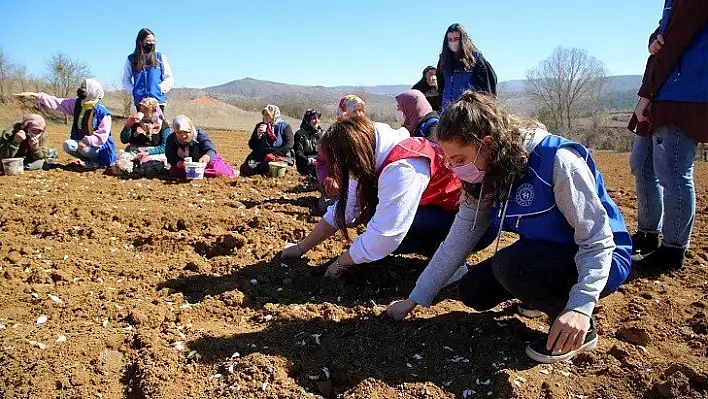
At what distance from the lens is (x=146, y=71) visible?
633cm

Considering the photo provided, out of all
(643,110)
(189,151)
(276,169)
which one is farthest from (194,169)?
(643,110)

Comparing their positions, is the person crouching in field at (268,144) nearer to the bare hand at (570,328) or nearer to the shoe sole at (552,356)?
the shoe sole at (552,356)

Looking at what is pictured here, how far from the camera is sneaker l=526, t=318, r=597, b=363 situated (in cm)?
216

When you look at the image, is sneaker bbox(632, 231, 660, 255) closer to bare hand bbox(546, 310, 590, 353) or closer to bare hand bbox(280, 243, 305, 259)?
bare hand bbox(546, 310, 590, 353)

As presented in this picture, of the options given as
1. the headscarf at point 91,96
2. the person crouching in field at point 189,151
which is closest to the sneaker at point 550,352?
the person crouching in field at point 189,151

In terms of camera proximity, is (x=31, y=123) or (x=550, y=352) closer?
(x=550, y=352)

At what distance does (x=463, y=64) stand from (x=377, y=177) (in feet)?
8.53

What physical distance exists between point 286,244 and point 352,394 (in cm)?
170

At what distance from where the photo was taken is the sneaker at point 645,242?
3.32m

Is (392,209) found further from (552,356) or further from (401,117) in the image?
(401,117)

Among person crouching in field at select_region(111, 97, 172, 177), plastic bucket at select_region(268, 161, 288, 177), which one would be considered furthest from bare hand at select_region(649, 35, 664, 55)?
person crouching in field at select_region(111, 97, 172, 177)

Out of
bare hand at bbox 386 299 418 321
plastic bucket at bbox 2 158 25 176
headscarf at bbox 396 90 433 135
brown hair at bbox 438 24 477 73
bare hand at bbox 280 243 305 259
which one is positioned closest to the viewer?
bare hand at bbox 386 299 418 321

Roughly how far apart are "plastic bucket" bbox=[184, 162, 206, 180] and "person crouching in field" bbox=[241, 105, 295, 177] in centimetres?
72

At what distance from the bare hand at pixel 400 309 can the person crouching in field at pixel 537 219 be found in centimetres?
6
